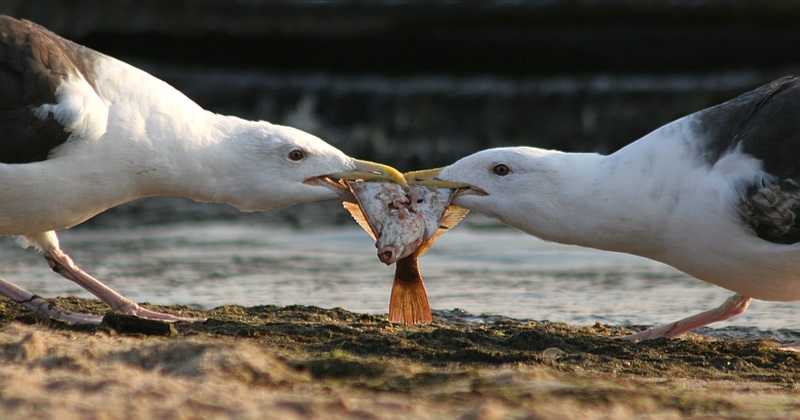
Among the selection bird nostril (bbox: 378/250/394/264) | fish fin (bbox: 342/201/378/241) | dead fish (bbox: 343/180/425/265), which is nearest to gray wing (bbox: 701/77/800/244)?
dead fish (bbox: 343/180/425/265)

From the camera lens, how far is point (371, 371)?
485cm

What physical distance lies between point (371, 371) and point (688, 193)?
207cm

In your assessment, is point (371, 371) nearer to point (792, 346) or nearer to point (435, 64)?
point (792, 346)

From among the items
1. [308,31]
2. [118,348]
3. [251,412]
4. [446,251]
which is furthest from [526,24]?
[251,412]

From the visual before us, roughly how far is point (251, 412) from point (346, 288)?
4561 mm

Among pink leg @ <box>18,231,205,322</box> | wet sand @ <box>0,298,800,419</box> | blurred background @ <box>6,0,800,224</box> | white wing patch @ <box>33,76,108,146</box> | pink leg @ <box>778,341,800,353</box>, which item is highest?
blurred background @ <box>6,0,800,224</box>

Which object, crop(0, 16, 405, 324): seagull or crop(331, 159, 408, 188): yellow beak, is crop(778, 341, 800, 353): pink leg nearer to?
crop(331, 159, 408, 188): yellow beak

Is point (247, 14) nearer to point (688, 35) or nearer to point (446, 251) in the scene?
point (688, 35)

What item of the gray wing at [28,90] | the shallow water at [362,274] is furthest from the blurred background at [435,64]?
the gray wing at [28,90]

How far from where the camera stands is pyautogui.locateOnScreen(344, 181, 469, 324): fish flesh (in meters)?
6.53

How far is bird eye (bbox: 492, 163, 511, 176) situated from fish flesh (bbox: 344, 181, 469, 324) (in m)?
0.26

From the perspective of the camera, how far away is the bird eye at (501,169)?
6404mm

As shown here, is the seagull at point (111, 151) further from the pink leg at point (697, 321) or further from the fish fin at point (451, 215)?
the pink leg at point (697, 321)

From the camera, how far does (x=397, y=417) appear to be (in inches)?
154
